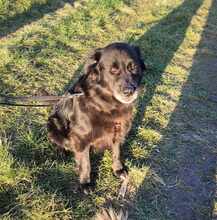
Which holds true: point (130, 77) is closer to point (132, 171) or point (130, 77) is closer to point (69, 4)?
point (132, 171)

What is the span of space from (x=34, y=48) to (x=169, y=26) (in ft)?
8.15

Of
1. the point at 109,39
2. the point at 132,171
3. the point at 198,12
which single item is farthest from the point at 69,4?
the point at 132,171

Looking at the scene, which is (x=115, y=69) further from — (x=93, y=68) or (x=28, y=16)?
(x=28, y=16)

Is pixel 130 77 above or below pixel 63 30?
above

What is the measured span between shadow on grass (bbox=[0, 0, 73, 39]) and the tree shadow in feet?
7.26

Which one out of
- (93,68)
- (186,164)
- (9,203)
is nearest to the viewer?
(9,203)

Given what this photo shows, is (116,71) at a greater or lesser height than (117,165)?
greater

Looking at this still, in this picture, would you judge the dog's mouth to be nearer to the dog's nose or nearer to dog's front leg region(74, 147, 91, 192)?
the dog's nose

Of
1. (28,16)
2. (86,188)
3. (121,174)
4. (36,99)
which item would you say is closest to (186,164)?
(121,174)

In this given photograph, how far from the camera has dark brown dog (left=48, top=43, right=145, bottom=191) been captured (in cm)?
347

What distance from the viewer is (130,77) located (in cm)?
349

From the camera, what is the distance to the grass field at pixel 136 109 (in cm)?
365

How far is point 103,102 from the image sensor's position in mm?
3539

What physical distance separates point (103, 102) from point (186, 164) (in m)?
1.21
